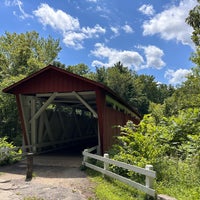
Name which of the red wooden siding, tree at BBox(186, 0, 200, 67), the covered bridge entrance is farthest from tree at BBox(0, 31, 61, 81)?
tree at BBox(186, 0, 200, 67)

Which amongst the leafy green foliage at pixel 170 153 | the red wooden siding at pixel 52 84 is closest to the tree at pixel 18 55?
the red wooden siding at pixel 52 84

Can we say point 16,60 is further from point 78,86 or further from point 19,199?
point 19,199

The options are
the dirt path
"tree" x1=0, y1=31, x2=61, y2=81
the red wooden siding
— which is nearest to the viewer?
the dirt path

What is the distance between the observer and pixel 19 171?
343 inches

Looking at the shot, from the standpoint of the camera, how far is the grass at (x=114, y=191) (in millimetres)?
5570

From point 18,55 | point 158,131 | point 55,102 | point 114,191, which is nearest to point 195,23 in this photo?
point 158,131

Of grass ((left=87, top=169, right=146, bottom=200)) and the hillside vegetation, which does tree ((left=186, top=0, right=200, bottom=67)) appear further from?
grass ((left=87, top=169, right=146, bottom=200))

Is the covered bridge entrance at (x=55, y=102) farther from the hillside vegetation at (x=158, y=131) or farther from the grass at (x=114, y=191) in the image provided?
the grass at (x=114, y=191)

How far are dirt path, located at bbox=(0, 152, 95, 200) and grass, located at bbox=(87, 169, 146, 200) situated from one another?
0.69 ft

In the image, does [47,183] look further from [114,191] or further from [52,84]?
[52,84]

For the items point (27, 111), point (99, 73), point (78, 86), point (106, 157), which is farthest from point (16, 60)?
point (99, 73)

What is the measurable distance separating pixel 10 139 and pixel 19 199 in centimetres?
1275

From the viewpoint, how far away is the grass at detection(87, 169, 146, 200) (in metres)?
5.57

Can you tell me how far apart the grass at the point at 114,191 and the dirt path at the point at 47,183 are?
0.21 metres
